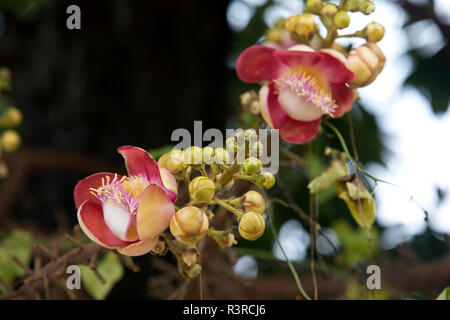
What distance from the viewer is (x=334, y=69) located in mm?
501

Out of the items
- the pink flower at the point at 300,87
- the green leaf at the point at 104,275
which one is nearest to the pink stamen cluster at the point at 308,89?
the pink flower at the point at 300,87

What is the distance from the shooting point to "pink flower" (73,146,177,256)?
1.34 ft

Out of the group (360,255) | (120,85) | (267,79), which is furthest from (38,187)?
(267,79)

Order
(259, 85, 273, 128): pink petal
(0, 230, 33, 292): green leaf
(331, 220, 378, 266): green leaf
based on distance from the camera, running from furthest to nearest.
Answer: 1. (331, 220, 378, 266): green leaf
2. (0, 230, 33, 292): green leaf
3. (259, 85, 273, 128): pink petal

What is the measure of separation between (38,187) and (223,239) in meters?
1.11

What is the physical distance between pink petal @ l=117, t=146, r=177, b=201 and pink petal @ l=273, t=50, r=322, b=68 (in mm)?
162

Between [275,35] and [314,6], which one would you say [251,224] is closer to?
[314,6]

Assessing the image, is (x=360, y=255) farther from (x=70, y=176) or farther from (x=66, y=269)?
(x=66, y=269)

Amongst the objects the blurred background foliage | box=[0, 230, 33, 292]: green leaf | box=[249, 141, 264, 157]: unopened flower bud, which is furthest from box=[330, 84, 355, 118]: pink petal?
the blurred background foliage

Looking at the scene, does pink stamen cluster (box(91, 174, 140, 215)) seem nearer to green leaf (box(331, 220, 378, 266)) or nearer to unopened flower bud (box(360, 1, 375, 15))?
unopened flower bud (box(360, 1, 375, 15))

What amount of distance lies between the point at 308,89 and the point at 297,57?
33 mm

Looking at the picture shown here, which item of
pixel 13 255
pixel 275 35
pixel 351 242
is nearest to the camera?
pixel 275 35

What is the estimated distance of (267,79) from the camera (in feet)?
1.77

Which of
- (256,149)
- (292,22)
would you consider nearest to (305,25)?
(292,22)
